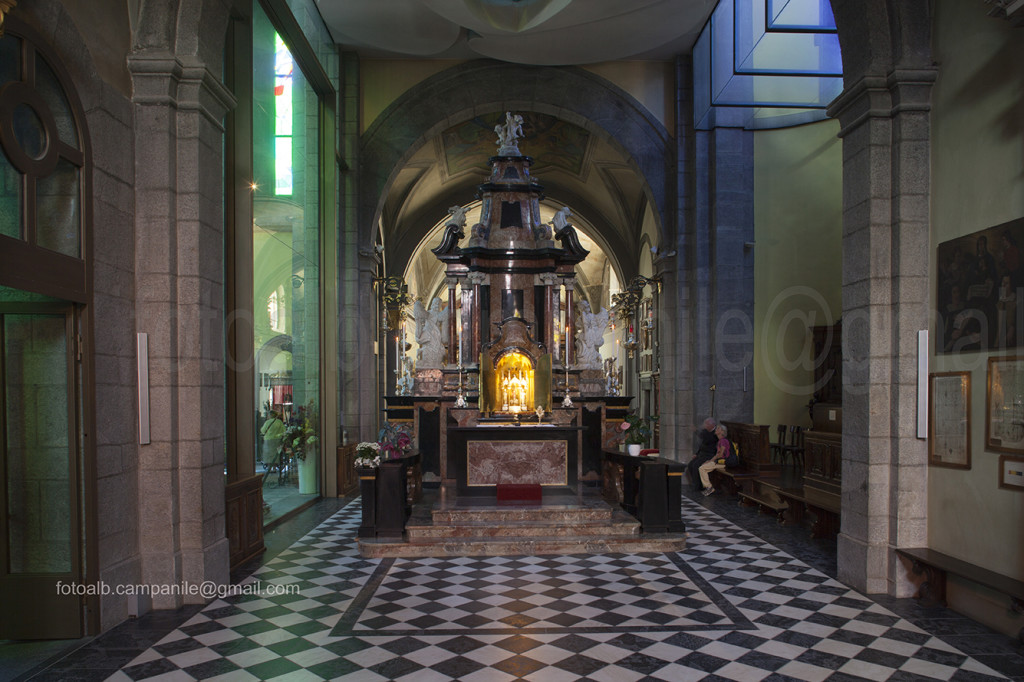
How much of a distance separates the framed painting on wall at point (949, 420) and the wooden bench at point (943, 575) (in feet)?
2.45

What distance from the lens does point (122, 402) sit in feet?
18.5

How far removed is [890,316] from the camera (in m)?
6.23

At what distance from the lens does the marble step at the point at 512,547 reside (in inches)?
313

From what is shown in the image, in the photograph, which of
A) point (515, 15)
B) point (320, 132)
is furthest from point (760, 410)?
point (320, 132)

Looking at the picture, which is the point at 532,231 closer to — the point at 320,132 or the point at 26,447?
the point at 320,132

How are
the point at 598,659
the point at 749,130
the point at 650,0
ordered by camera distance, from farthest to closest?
1. the point at 749,130
2. the point at 650,0
3. the point at 598,659

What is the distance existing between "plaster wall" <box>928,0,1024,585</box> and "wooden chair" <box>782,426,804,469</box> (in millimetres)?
6959

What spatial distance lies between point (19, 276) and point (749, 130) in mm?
12463

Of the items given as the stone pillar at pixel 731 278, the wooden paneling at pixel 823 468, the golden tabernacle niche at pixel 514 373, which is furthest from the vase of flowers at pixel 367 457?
the stone pillar at pixel 731 278

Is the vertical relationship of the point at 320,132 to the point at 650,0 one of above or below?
below

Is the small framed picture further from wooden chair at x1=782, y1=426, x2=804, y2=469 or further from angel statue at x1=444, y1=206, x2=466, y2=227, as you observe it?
angel statue at x1=444, y1=206, x2=466, y2=227

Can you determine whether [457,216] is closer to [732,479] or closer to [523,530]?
[732,479]

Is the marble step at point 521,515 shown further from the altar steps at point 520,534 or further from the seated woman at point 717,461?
the seated woman at point 717,461

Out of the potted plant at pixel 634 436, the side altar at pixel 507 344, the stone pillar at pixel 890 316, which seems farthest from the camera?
the side altar at pixel 507 344
